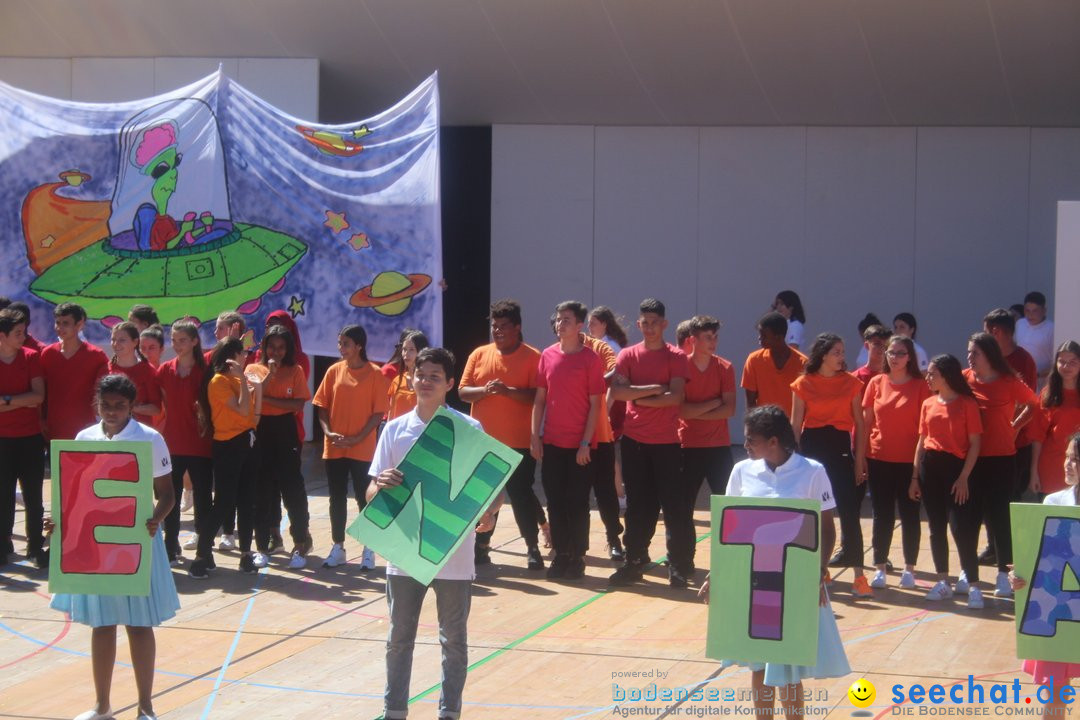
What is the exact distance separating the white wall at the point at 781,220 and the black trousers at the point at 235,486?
7.09 meters

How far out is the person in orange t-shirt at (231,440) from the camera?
8.73 meters

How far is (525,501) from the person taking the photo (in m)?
9.13

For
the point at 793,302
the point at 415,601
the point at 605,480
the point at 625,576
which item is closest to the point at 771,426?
the point at 415,601

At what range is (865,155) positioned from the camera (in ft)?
49.0

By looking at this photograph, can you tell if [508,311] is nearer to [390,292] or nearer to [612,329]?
[390,292]

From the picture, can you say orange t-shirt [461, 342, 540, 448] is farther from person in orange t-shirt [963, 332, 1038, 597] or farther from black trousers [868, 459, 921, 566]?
person in orange t-shirt [963, 332, 1038, 597]

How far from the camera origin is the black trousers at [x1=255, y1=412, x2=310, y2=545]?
9.12m

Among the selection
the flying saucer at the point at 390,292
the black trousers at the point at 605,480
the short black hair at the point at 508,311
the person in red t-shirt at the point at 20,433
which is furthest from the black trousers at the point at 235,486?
the black trousers at the point at 605,480

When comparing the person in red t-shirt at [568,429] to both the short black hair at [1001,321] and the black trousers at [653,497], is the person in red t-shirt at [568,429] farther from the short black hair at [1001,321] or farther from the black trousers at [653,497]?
the short black hair at [1001,321]

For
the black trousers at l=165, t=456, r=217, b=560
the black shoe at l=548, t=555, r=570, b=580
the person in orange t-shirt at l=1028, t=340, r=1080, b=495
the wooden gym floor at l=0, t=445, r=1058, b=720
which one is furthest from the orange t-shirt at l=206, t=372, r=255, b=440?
the person in orange t-shirt at l=1028, t=340, r=1080, b=495

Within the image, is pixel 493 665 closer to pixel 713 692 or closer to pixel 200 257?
pixel 713 692

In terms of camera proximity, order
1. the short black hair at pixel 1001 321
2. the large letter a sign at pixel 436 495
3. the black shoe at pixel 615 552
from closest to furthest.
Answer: the large letter a sign at pixel 436 495 < the short black hair at pixel 1001 321 < the black shoe at pixel 615 552

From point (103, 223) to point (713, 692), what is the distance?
7398 mm

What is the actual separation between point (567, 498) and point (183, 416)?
2.77 metres
